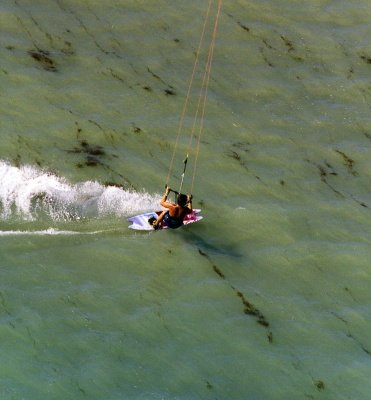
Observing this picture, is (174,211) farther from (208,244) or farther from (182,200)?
(208,244)

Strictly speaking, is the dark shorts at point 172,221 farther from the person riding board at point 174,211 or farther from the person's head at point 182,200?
the person's head at point 182,200

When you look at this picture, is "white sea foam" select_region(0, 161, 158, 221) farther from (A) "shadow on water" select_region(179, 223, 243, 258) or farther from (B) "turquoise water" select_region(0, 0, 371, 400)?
(A) "shadow on water" select_region(179, 223, 243, 258)

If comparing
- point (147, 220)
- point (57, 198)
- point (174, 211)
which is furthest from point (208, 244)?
point (57, 198)

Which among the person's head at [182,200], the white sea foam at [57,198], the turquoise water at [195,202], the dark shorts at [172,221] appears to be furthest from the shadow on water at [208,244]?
the white sea foam at [57,198]

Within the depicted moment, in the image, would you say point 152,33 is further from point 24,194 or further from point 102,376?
point 102,376

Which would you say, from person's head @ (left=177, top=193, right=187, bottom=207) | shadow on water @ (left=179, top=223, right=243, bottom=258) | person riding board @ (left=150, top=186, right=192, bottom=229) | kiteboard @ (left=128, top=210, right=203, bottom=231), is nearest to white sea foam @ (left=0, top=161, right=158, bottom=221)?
kiteboard @ (left=128, top=210, right=203, bottom=231)

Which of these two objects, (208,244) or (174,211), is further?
(174,211)
